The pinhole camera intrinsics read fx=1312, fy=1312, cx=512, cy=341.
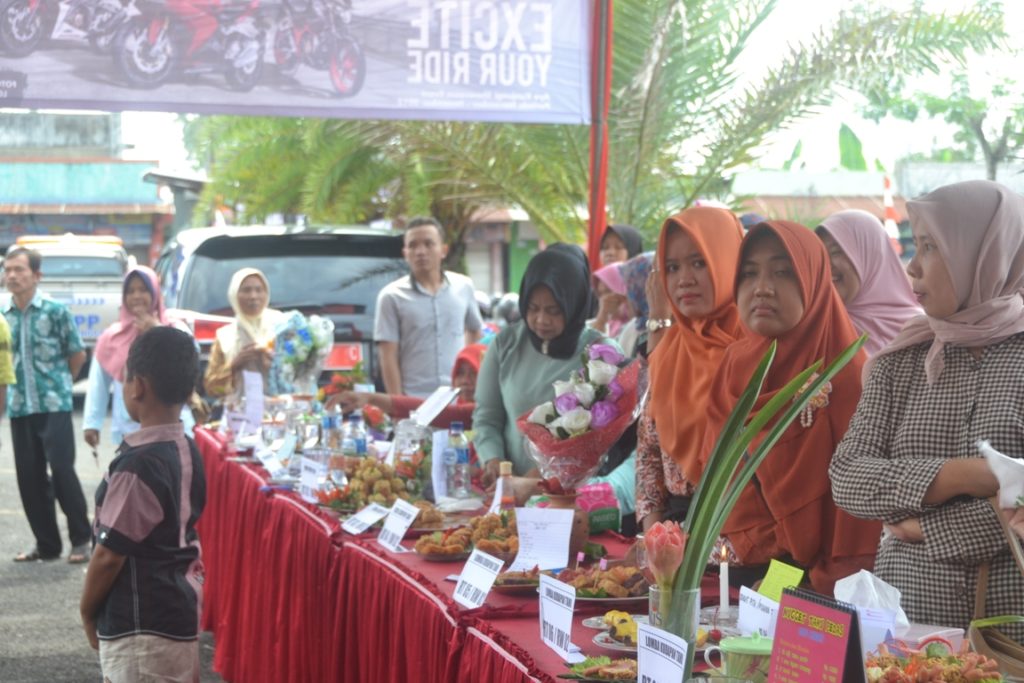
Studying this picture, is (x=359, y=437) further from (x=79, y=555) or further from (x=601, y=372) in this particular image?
(x=79, y=555)

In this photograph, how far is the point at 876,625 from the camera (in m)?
2.04

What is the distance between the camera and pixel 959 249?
8.29 feet

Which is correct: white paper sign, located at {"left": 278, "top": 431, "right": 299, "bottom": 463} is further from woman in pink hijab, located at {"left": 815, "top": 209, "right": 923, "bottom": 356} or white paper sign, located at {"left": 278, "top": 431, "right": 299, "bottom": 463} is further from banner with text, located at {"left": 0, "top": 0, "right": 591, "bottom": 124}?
woman in pink hijab, located at {"left": 815, "top": 209, "right": 923, "bottom": 356}

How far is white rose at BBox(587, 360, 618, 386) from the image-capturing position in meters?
3.15

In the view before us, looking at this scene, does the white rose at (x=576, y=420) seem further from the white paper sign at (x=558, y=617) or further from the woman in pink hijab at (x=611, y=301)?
the woman in pink hijab at (x=611, y=301)

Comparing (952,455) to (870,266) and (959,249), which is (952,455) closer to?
(959,249)

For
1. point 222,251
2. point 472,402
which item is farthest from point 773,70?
point 472,402

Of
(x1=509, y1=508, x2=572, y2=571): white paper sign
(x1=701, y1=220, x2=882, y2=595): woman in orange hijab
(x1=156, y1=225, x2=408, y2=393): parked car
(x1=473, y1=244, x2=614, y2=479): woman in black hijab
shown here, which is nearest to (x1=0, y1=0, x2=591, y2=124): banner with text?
(x1=473, y1=244, x2=614, y2=479): woman in black hijab

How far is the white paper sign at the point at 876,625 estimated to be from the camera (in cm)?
202

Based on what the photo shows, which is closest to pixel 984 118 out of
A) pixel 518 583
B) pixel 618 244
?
pixel 618 244

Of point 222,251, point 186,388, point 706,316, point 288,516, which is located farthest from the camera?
point 222,251

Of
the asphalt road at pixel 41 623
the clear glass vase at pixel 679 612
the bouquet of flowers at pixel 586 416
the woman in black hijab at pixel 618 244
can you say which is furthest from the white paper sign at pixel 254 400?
the clear glass vase at pixel 679 612

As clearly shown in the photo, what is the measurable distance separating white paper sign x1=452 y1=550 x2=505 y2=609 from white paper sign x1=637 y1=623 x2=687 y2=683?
0.71m

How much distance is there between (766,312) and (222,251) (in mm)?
5918
